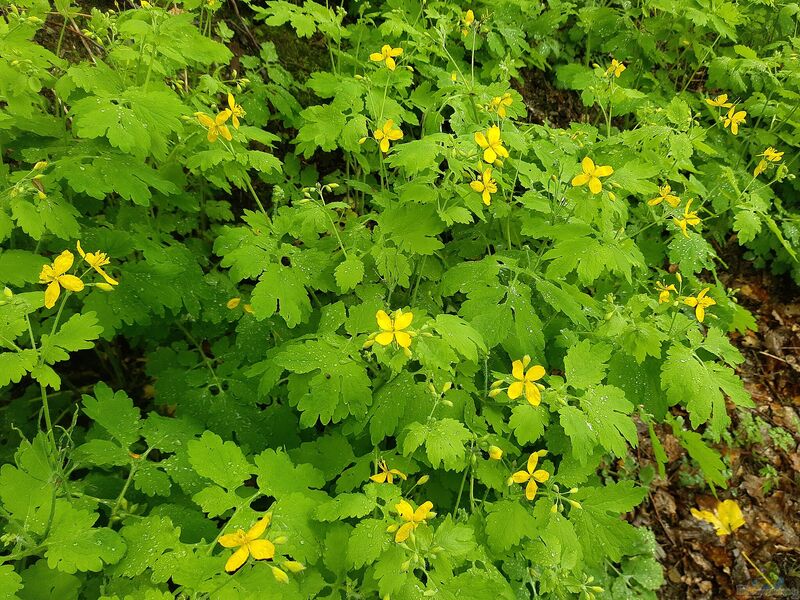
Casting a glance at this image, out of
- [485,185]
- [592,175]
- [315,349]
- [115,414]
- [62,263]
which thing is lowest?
[115,414]

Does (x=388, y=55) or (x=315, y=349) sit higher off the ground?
(x=388, y=55)

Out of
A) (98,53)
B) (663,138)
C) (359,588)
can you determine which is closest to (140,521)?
(359,588)

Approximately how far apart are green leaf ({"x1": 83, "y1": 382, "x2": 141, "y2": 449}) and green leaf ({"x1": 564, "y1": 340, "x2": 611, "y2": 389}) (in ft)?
5.04

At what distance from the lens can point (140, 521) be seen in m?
1.54

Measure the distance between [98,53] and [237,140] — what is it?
55.6 inches

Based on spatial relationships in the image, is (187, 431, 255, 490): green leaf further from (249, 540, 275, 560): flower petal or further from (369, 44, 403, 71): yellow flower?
(369, 44, 403, 71): yellow flower

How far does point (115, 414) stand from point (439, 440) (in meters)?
1.13

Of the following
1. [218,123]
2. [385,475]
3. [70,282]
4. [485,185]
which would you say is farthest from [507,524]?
[218,123]

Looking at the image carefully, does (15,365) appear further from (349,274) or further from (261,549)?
(349,274)

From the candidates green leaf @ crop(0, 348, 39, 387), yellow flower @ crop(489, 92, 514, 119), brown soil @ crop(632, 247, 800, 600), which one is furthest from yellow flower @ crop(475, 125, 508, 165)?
brown soil @ crop(632, 247, 800, 600)

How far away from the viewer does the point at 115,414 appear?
1765 mm

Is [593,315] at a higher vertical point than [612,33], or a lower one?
lower

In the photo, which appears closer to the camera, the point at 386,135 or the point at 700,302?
the point at 700,302

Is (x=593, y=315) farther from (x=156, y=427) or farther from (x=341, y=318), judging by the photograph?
(x=156, y=427)
